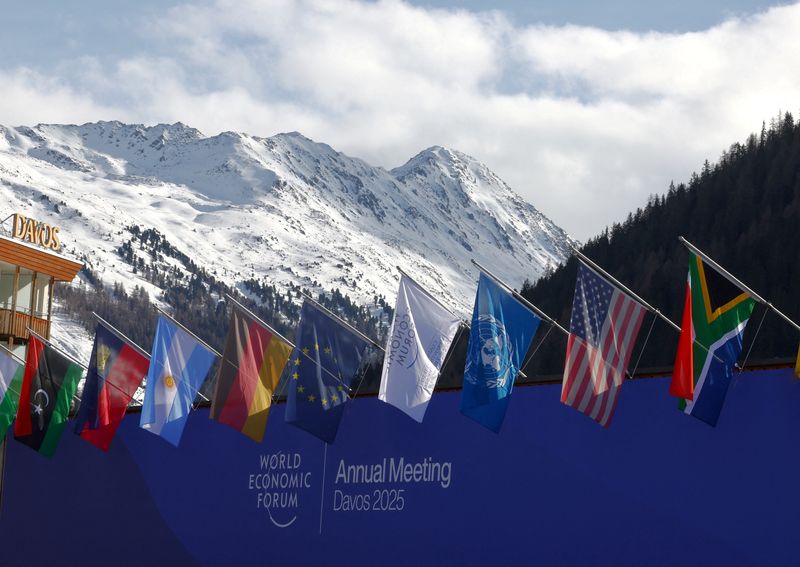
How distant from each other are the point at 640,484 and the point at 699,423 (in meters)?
1.45

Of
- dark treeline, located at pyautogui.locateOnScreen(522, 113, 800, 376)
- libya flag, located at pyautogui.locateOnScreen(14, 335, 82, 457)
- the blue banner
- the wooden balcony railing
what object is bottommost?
the blue banner

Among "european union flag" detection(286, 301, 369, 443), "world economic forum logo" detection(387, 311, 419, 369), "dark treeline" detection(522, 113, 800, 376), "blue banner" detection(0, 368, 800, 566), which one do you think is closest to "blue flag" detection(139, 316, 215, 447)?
"blue banner" detection(0, 368, 800, 566)

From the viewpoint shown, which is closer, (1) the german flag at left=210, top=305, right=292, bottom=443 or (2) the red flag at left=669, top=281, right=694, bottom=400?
(2) the red flag at left=669, top=281, right=694, bottom=400

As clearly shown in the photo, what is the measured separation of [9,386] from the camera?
110 ft

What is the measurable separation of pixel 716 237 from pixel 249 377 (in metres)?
101

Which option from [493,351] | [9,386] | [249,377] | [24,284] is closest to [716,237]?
[24,284]

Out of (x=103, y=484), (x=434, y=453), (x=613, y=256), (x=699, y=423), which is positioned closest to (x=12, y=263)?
(x=103, y=484)

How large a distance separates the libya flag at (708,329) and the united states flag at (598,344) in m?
1.55

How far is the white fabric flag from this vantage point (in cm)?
2397

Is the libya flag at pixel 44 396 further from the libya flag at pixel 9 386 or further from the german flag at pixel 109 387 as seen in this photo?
the german flag at pixel 109 387

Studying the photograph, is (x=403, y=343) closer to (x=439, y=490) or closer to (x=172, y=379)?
(x=439, y=490)

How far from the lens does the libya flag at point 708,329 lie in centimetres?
1977

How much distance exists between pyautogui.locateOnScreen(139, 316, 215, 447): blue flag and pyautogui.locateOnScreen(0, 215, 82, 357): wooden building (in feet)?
32.0

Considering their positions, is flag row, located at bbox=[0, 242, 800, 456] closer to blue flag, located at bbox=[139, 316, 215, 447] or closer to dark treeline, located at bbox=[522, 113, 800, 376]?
blue flag, located at bbox=[139, 316, 215, 447]
